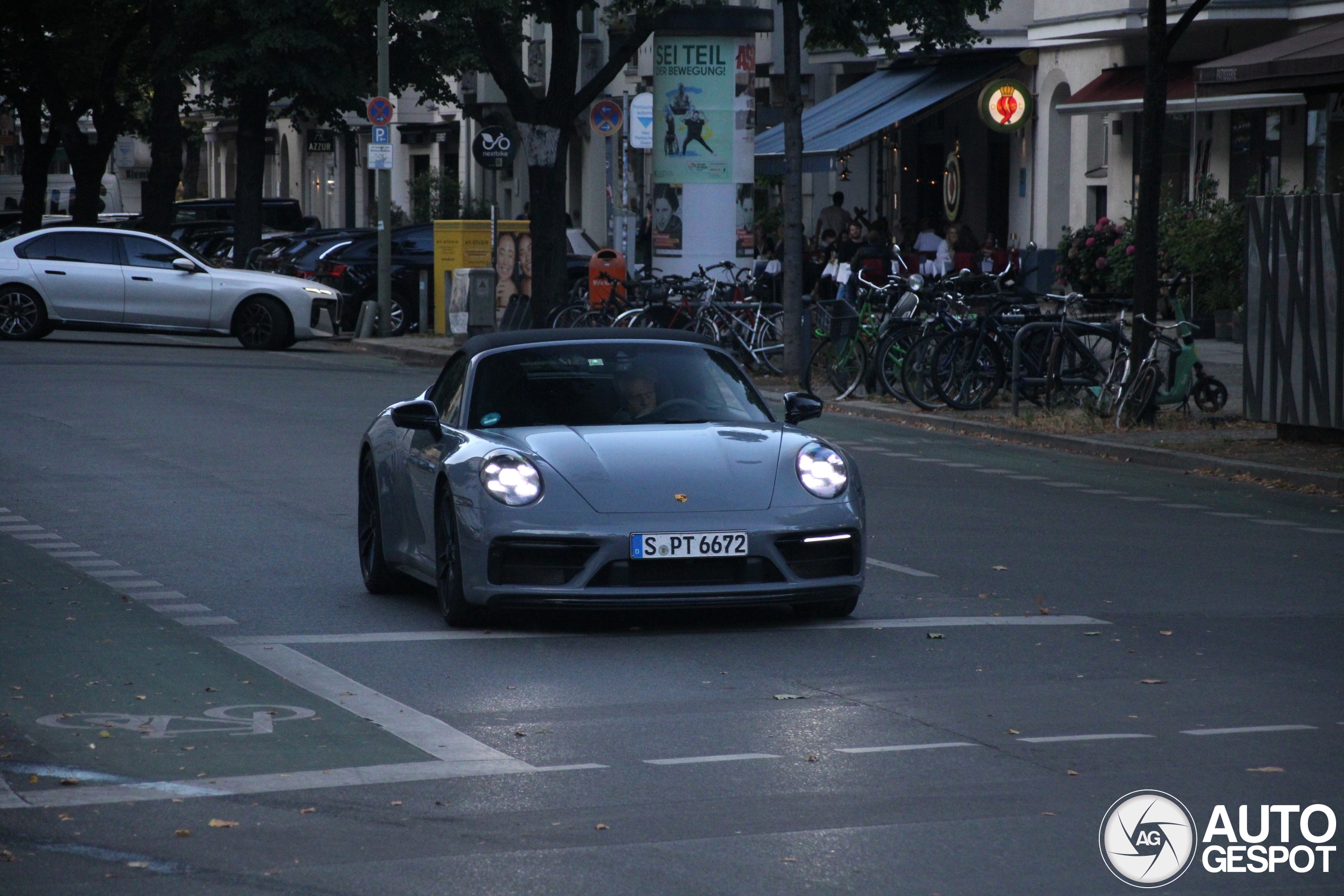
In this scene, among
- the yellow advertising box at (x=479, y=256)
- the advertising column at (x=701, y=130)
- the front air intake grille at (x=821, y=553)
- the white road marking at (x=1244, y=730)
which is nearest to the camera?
the white road marking at (x=1244, y=730)

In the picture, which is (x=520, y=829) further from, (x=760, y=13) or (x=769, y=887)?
(x=760, y=13)

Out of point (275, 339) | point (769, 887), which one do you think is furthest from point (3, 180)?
point (769, 887)

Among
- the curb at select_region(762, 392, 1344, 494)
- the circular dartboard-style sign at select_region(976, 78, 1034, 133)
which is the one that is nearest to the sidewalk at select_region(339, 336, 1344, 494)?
the curb at select_region(762, 392, 1344, 494)

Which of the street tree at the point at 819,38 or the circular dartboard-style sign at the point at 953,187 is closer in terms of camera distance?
the street tree at the point at 819,38

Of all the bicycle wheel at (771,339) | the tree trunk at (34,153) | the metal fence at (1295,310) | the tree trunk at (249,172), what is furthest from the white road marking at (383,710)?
the tree trunk at (34,153)

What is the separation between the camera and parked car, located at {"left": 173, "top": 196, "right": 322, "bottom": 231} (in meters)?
54.4

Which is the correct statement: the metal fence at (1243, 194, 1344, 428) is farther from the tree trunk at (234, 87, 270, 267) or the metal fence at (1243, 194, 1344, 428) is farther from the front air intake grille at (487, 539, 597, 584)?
the tree trunk at (234, 87, 270, 267)

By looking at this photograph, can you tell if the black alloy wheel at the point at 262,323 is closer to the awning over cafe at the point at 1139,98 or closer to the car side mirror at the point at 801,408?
the awning over cafe at the point at 1139,98

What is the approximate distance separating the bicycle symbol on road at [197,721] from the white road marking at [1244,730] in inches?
111

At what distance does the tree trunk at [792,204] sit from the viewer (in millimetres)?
24984

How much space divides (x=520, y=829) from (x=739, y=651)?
9.87 feet

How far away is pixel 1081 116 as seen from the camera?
36.4 m

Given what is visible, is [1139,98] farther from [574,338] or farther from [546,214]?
[574,338]

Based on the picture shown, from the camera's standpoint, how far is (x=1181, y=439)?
18250 millimetres
